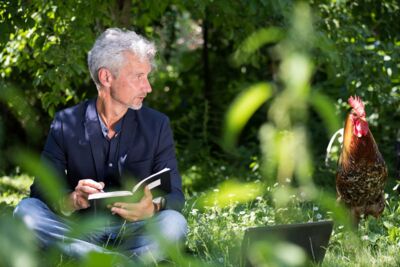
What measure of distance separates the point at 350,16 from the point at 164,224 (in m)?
3.20

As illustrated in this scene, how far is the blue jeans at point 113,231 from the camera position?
3.14 meters

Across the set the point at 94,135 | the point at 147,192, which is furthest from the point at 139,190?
the point at 94,135

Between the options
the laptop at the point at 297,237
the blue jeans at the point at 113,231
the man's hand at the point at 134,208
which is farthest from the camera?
the blue jeans at the point at 113,231

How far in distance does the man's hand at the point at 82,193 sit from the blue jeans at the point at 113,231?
0.32ft

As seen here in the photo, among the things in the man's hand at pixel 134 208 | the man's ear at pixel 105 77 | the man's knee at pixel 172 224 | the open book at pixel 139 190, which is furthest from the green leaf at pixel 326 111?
the man's ear at pixel 105 77

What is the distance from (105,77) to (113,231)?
704 mm

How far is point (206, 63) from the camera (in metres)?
7.84

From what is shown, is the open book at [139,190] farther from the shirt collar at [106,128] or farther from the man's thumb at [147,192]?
the shirt collar at [106,128]

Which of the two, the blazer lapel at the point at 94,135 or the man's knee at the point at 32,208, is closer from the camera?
the man's knee at the point at 32,208

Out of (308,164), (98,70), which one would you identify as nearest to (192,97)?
(98,70)

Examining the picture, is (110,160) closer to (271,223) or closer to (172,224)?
(172,224)

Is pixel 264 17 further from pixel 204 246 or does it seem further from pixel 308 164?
pixel 308 164

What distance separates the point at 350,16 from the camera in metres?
5.76

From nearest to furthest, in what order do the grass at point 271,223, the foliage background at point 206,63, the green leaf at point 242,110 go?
the green leaf at point 242,110 → the grass at point 271,223 → the foliage background at point 206,63
